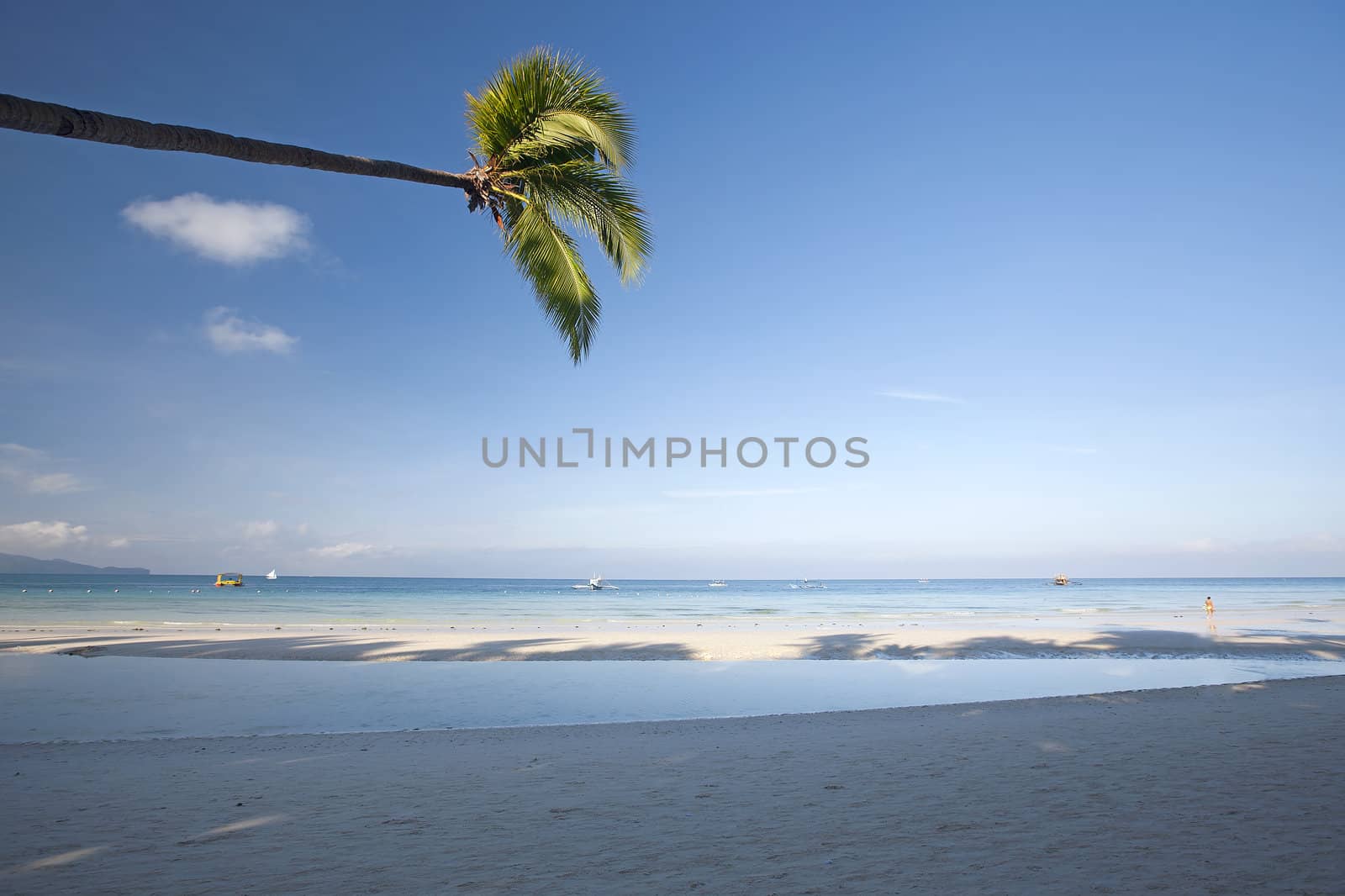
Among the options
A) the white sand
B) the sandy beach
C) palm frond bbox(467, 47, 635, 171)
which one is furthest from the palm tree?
the sandy beach

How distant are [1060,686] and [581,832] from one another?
12.1 m

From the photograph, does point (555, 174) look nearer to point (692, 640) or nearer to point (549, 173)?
point (549, 173)

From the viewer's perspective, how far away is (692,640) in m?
24.0

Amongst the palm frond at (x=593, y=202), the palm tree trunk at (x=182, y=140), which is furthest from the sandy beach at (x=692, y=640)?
the palm tree trunk at (x=182, y=140)

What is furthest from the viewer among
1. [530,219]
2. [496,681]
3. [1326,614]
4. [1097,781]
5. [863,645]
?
[1326,614]

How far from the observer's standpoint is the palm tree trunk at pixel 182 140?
4.55 m

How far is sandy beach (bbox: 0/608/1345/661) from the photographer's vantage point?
2028 centimetres

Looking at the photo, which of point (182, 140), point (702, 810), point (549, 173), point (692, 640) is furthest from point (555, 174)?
point (692, 640)

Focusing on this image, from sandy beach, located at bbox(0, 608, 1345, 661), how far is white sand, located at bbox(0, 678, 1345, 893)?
1128 centimetres

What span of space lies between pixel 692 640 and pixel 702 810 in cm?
1839

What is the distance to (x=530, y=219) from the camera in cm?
898

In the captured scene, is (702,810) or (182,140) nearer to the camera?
(182,140)

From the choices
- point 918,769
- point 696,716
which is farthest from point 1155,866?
point 696,716

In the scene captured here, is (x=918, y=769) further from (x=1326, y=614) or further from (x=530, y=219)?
(x=1326, y=614)
